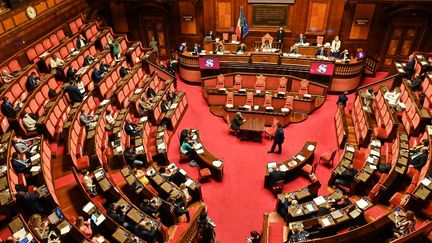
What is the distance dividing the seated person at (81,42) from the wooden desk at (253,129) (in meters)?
6.25

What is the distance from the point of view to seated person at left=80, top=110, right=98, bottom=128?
27.5 ft

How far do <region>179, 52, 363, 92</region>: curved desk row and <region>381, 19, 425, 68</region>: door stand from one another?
1694 millimetres

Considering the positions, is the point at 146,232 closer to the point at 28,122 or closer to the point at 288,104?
the point at 28,122

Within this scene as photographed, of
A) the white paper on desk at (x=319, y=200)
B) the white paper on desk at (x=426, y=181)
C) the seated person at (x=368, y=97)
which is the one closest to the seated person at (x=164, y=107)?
the white paper on desk at (x=319, y=200)

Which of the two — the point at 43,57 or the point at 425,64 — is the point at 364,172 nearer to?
the point at 425,64

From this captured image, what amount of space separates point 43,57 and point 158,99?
364cm

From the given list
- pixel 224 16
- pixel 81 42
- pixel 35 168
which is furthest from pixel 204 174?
pixel 224 16

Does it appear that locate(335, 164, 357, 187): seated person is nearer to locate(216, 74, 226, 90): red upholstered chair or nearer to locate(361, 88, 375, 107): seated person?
locate(361, 88, 375, 107): seated person

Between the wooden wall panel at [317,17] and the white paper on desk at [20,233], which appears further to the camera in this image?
the wooden wall panel at [317,17]

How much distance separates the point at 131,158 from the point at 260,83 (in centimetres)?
569

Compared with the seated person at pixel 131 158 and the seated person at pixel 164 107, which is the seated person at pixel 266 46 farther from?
the seated person at pixel 131 158

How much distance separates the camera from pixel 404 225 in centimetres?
577

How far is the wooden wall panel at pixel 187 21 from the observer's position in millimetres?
12898

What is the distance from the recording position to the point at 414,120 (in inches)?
316
